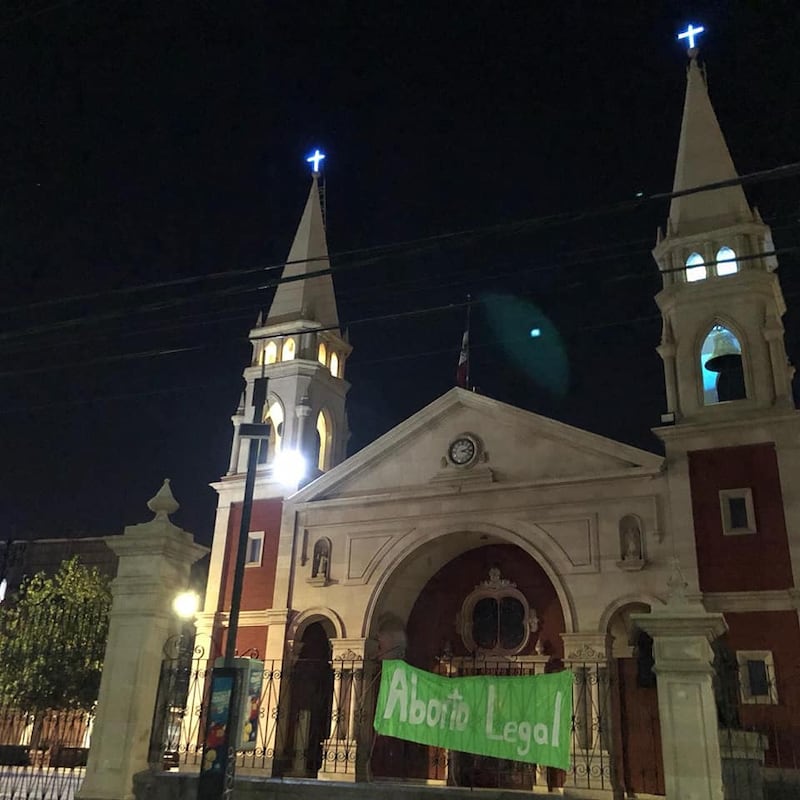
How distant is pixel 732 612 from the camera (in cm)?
1859

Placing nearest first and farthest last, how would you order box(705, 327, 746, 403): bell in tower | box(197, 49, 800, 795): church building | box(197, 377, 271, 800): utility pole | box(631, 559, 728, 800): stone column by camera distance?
box(631, 559, 728, 800): stone column < box(197, 377, 271, 800): utility pole < box(197, 49, 800, 795): church building < box(705, 327, 746, 403): bell in tower

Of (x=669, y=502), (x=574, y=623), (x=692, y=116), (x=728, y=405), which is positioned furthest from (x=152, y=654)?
(x=692, y=116)

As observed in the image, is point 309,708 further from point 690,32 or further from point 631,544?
point 690,32

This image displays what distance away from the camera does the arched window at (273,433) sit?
26.5 meters

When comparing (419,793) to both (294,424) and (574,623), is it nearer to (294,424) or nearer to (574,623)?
(574,623)

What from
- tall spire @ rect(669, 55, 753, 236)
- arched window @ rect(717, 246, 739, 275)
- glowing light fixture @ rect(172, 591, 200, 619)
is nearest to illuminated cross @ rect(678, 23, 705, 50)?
tall spire @ rect(669, 55, 753, 236)

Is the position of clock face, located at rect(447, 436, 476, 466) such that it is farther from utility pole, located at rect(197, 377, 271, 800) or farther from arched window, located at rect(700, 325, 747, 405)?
utility pole, located at rect(197, 377, 271, 800)

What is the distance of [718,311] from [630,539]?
6.52 m

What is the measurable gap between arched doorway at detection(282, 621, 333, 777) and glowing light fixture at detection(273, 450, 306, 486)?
4269 millimetres

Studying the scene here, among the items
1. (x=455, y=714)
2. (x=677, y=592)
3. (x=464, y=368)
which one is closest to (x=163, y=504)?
(x=455, y=714)

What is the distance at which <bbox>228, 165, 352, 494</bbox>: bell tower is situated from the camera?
26516 mm

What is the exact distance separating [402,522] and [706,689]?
46.8 ft

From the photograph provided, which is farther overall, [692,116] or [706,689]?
[692,116]

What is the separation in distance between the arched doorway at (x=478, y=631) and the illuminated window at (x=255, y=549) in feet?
14.0
